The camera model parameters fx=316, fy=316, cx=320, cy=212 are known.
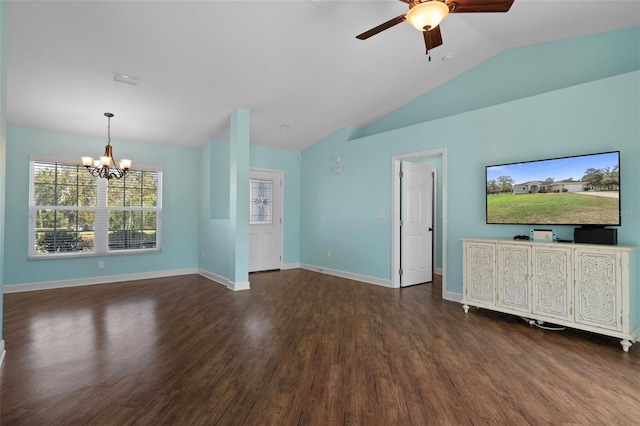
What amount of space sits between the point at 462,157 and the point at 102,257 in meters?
6.05

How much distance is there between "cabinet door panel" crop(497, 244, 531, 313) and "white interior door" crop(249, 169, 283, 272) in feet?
14.4

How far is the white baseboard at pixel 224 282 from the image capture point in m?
4.91

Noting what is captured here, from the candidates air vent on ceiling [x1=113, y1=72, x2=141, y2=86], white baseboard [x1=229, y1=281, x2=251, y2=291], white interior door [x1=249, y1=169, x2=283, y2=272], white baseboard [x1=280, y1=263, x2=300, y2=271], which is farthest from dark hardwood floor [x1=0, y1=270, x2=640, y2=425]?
air vent on ceiling [x1=113, y1=72, x2=141, y2=86]

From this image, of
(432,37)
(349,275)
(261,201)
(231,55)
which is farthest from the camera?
(261,201)

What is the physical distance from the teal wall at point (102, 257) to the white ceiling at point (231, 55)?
0.31m

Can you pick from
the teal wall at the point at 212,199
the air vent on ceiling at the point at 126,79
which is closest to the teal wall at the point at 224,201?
the teal wall at the point at 212,199

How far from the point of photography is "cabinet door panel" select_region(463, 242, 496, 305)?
12.0ft

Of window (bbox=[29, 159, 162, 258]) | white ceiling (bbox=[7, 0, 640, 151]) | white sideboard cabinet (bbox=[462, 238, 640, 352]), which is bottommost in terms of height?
white sideboard cabinet (bbox=[462, 238, 640, 352])

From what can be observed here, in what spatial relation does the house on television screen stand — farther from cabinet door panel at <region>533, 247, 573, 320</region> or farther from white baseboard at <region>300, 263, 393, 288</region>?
white baseboard at <region>300, 263, 393, 288</region>

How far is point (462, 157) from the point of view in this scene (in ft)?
14.5

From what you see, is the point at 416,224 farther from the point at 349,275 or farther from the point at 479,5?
the point at 479,5

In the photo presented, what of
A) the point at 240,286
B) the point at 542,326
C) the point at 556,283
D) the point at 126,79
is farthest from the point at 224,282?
the point at 556,283

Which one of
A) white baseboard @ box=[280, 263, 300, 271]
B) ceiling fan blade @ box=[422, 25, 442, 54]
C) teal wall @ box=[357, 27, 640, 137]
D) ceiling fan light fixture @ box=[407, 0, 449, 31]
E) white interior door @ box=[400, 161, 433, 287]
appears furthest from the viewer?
white baseboard @ box=[280, 263, 300, 271]

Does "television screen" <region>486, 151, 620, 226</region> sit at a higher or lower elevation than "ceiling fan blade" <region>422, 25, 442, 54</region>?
lower
